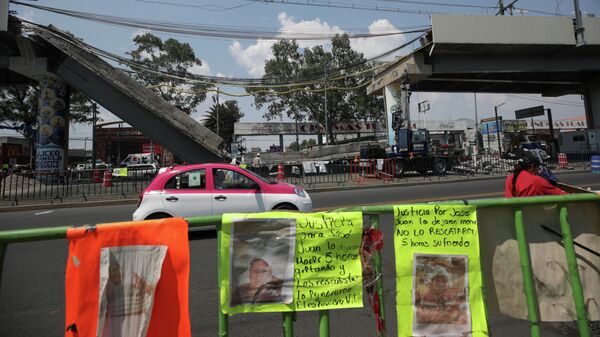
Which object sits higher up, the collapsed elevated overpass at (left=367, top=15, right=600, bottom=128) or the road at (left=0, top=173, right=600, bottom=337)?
the collapsed elevated overpass at (left=367, top=15, right=600, bottom=128)

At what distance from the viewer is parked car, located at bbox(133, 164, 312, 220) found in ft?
22.2

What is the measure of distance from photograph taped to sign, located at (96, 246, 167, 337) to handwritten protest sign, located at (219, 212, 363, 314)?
44 centimetres

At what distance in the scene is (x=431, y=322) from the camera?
93.2 inches

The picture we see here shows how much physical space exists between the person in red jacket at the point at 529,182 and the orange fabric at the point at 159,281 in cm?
356

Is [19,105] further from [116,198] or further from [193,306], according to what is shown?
[193,306]

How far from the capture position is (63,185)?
15469 mm

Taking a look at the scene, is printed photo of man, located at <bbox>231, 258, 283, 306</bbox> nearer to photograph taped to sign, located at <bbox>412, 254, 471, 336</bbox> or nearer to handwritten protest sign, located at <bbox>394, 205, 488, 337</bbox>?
handwritten protest sign, located at <bbox>394, 205, 488, 337</bbox>

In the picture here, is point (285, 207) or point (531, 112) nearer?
point (285, 207)

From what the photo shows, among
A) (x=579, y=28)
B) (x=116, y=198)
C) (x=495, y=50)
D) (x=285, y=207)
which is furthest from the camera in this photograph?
(x=495, y=50)

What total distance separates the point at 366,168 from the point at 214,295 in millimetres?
16552

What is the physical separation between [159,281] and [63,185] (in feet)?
54.9

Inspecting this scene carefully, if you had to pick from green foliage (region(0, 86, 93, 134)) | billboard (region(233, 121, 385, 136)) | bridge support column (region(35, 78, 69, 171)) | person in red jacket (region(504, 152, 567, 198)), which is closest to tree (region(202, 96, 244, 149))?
billboard (region(233, 121, 385, 136))

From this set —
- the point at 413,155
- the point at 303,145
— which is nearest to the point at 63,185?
the point at 413,155

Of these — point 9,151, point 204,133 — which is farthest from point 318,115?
point 9,151
